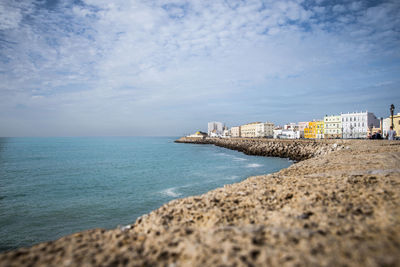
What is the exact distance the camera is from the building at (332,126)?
7419 centimetres

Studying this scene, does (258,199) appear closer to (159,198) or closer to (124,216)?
(124,216)

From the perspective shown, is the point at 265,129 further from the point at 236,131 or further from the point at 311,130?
the point at 236,131

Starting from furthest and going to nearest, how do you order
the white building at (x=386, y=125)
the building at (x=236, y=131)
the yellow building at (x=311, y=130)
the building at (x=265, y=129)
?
the building at (x=236, y=131) → the building at (x=265, y=129) → the yellow building at (x=311, y=130) → the white building at (x=386, y=125)

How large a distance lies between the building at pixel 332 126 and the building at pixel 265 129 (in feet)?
114

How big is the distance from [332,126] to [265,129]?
1489 inches

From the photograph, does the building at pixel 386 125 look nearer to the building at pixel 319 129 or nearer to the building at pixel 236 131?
the building at pixel 319 129

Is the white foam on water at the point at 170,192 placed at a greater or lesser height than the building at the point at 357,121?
lesser

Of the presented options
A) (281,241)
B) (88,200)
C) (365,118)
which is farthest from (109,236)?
(365,118)

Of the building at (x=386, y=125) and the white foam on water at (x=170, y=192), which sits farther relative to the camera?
the building at (x=386, y=125)

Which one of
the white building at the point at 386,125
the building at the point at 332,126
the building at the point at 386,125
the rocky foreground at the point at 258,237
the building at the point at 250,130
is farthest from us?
the building at the point at 250,130

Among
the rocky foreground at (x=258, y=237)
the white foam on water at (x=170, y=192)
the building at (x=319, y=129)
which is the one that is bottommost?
the white foam on water at (x=170, y=192)

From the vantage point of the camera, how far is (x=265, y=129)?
112000 mm

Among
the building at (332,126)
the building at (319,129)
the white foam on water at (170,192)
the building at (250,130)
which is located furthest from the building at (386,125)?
the building at (250,130)

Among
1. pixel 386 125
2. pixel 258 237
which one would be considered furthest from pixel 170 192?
pixel 386 125
